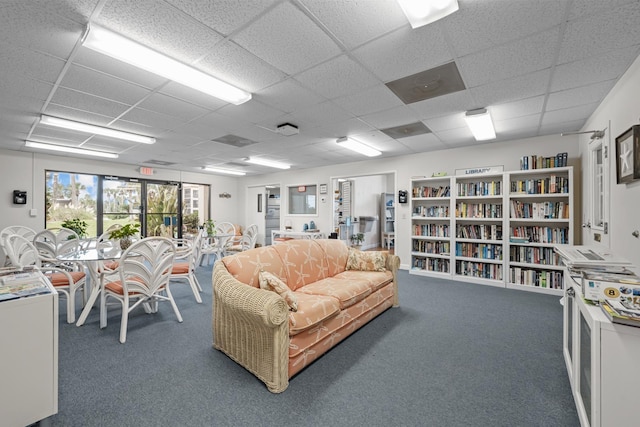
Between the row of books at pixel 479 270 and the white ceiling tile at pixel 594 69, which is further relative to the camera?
the row of books at pixel 479 270

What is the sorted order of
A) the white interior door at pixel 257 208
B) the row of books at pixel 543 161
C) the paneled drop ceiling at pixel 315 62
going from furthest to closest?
the white interior door at pixel 257 208 → the row of books at pixel 543 161 → the paneled drop ceiling at pixel 315 62

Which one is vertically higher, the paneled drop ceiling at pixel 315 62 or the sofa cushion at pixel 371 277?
the paneled drop ceiling at pixel 315 62

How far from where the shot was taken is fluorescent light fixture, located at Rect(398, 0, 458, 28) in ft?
5.28

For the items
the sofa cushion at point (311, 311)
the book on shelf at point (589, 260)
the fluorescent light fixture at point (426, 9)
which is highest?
the fluorescent light fixture at point (426, 9)

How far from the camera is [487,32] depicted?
1898mm

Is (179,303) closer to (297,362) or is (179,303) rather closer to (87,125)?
(297,362)

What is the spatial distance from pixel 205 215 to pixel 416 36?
7985mm

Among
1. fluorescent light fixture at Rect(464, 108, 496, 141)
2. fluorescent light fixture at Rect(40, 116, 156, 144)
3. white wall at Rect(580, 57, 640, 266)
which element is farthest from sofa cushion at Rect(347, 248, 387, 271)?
fluorescent light fixture at Rect(40, 116, 156, 144)

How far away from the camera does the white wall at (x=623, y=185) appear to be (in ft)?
6.96

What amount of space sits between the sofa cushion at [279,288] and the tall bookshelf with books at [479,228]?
12.5ft

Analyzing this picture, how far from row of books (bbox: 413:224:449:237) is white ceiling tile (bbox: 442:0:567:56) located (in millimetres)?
3636

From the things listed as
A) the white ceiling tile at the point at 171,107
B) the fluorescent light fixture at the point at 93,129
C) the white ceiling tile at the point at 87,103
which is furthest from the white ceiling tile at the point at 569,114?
the fluorescent light fixture at the point at 93,129

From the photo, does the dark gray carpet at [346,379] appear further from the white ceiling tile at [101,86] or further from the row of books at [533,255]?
the white ceiling tile at [101,86]

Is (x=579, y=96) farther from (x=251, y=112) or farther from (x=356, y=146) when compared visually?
(x=251, y=112)
